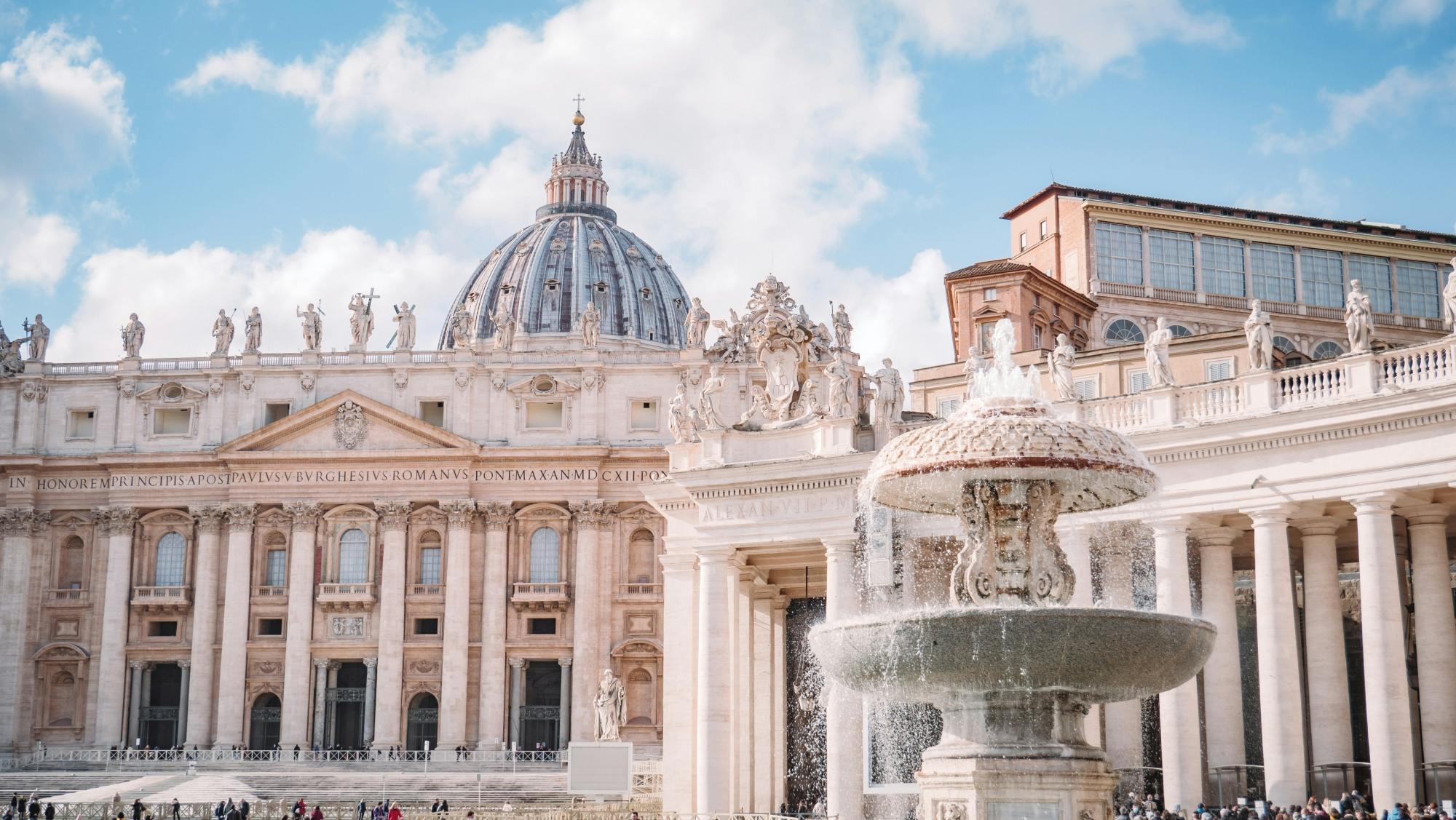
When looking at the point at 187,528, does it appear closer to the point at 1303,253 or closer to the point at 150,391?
the point at 150,391

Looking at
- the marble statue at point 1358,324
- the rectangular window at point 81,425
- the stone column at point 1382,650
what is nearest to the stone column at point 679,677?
the stone column at point 1382,650

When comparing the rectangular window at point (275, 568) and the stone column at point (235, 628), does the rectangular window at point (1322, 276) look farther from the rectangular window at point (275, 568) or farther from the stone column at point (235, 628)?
the stone column at point (235, 628)

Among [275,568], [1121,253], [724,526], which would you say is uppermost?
[1121,253]

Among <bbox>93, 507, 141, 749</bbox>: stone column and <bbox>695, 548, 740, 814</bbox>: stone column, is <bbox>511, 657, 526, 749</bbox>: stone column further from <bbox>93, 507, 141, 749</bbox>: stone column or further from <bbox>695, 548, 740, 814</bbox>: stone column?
<bbox>695, 548, 740, 814</bbox>: stone column

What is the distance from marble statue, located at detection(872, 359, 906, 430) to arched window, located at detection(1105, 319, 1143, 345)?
93.4 ft

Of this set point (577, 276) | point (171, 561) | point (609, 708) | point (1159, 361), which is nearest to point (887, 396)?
point (1159, 361)

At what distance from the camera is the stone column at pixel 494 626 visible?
74.3 meters

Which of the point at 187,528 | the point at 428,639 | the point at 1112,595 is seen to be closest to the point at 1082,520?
the point at 1112,595

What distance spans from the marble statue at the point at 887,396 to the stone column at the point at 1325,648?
25.3ft

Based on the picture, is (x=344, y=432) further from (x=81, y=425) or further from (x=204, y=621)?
(x=81, y=425)

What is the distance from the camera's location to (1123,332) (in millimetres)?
62906

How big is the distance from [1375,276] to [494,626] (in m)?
37.5

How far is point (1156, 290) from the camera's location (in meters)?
63.2

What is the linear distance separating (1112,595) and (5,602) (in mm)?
59415
